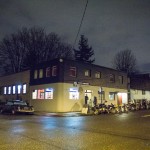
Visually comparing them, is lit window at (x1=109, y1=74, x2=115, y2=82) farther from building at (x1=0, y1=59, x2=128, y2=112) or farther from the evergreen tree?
the evergreen tree

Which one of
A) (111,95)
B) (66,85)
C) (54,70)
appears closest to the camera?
(66,85)

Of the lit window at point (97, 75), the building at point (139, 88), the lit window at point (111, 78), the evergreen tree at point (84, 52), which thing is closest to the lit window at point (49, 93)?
the lit window at point (97, 75)

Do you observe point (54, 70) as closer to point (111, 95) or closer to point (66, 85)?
point (66, 85)

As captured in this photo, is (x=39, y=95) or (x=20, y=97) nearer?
(x=39, y=95)

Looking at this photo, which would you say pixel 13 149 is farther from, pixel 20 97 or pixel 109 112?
pixel 20 97

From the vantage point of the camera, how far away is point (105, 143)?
901 cm

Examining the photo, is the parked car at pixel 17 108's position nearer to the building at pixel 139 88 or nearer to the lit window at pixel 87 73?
the lit window at pixel 87 73

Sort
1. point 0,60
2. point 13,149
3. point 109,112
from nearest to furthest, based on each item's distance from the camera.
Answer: point 13,149
point 109,112
point 0,60

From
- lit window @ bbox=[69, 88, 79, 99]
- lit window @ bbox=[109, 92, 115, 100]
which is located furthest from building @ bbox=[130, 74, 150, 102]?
lit window @ bbox=[69, 88, 79, 99]

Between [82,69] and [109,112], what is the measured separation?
28.0ft

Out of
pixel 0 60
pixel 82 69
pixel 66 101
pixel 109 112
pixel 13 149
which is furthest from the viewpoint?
pixel 0 60

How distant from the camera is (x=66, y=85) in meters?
32.7

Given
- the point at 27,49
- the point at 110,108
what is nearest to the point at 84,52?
the point at 27,49

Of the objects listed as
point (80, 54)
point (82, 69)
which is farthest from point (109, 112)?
point (80, 54)
